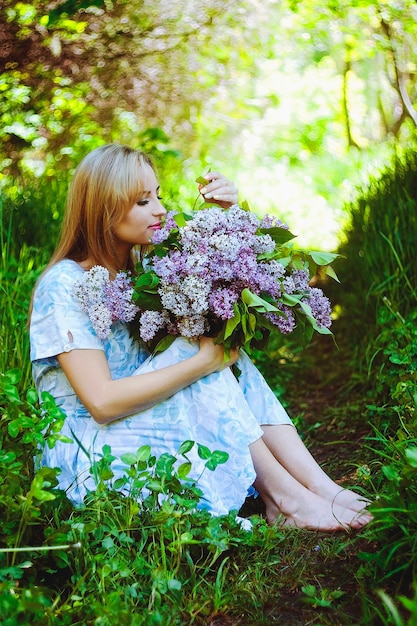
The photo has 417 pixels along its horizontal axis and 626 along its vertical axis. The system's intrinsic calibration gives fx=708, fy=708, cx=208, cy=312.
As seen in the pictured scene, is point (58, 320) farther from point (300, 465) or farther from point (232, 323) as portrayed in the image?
point (300, 465)

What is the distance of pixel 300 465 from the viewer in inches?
95.3

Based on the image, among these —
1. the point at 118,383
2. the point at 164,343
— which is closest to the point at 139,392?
the point at 118,383

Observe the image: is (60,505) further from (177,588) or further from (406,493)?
(406,493)

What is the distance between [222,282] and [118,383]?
44 centimetres

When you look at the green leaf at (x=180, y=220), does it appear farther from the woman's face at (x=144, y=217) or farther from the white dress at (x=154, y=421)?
the white dress at (x=154, y=421)

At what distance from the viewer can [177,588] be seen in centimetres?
165

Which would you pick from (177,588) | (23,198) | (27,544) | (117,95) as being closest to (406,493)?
(177,588)

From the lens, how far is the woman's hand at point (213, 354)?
86.4 inches

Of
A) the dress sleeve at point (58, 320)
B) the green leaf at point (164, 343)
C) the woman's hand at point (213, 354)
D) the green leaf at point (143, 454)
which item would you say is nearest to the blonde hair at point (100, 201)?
the dress sleeve at point (58, 320)

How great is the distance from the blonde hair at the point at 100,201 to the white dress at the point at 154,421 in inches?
7.1

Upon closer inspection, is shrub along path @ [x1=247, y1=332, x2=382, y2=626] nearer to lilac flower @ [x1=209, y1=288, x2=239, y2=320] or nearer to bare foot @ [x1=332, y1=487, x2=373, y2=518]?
bare foot @ [x1=332, y1=487, x2=373, y2=518]

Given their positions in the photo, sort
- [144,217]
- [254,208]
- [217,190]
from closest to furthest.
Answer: [144,217] → [217,190] → [254,208]

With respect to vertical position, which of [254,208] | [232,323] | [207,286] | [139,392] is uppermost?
[207,286]

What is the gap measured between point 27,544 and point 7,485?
0.18 meters
